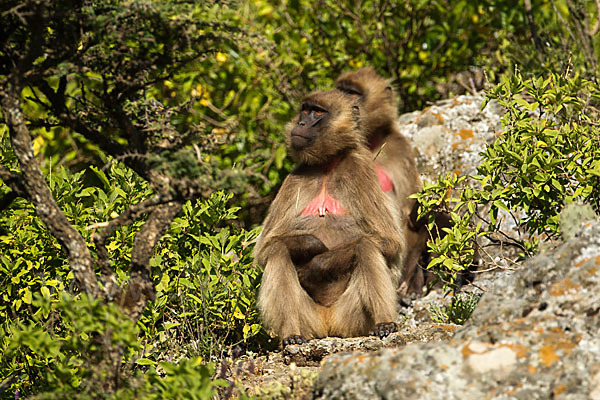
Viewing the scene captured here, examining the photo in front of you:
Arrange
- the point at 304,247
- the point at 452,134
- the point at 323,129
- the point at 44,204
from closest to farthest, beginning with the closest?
the point at 44,204 < the point at 304,247 < the point at 323,129 < the point at 452,134

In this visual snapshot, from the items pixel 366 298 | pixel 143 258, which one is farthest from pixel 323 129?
pixel 143 258

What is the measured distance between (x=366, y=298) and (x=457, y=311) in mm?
823

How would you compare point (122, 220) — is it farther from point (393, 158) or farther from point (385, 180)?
point (393, 158)

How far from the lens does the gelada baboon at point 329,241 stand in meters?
4.99

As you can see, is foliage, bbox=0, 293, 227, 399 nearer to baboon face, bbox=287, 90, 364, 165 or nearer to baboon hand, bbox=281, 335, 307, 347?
baboon hand, bbox=281, 335, 307, 347

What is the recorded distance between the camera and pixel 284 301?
4957 millimetres

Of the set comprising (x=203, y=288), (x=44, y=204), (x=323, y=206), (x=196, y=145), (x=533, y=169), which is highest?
(x=196, y=145)

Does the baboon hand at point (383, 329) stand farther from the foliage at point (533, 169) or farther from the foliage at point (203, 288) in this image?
the foliage at point (203, 288)

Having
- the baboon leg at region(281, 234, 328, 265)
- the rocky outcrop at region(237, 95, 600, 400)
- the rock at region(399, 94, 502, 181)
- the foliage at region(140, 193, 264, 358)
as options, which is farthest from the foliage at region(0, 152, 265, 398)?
the rock at region(399, 94, 502, 181)

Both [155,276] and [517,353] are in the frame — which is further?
[155,276]

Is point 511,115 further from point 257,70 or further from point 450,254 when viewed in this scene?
point 257,70

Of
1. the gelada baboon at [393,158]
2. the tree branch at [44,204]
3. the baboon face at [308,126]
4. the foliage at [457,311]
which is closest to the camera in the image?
the tree branch at [44,204]

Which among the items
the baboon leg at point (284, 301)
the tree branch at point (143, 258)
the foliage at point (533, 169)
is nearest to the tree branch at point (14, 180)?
the tree branch at point (143, 258)

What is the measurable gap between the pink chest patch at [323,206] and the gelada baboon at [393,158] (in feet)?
4.98
